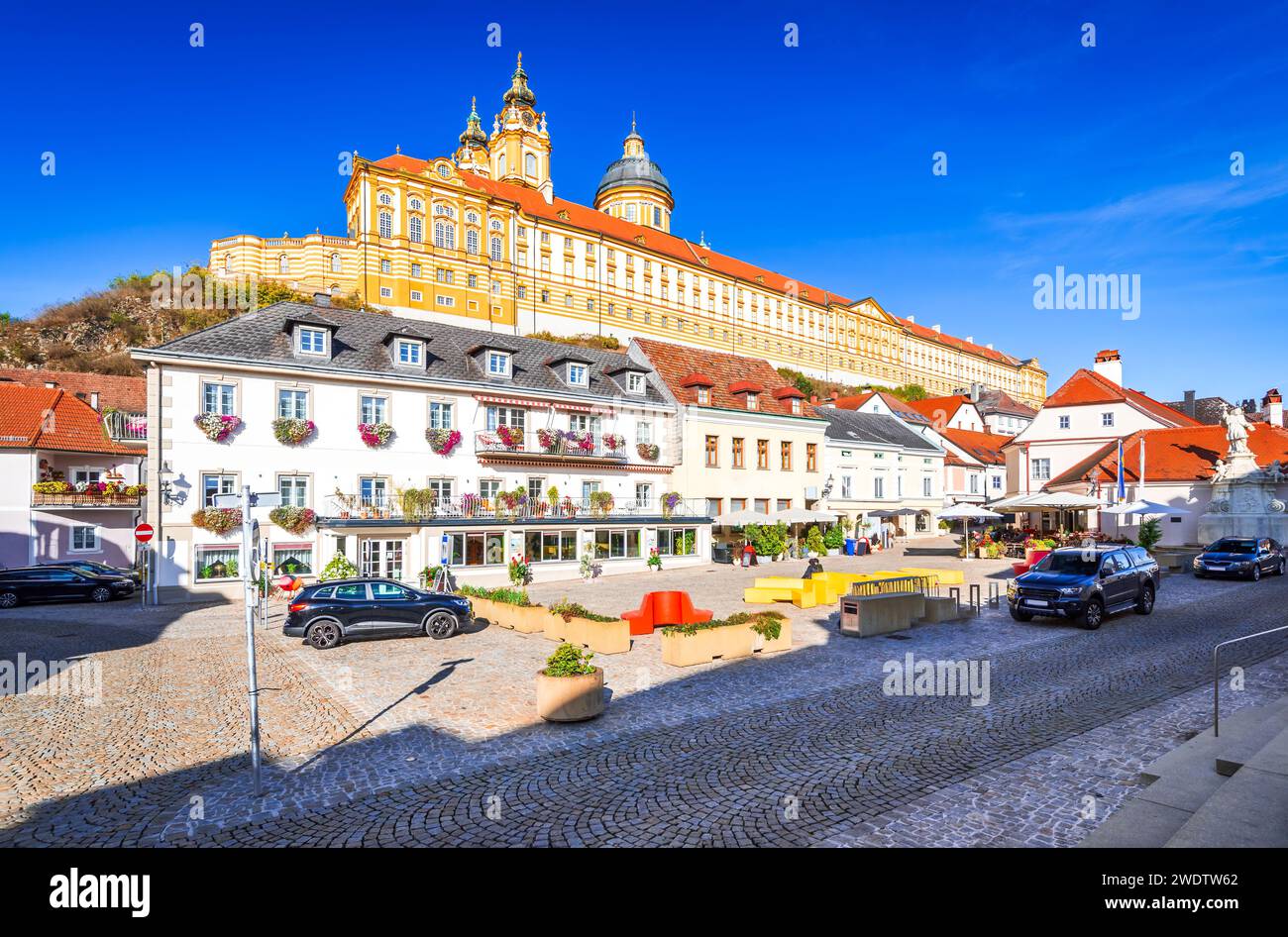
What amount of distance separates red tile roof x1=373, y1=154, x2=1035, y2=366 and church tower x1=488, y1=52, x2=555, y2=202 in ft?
45.3

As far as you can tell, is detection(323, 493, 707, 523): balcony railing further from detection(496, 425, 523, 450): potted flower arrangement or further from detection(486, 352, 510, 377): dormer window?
detection(486, 352, 510, 377): dormer window

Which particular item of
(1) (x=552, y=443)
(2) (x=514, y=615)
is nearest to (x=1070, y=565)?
(2) (x=514, y=615)

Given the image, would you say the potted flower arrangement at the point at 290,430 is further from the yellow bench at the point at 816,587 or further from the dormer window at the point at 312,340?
the yellow bench at the point at 816,587

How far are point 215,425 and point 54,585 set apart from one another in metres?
7.62

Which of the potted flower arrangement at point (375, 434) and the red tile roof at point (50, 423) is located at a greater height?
the red tile roof at point (50, 423)

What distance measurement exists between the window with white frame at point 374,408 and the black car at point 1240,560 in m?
32.5

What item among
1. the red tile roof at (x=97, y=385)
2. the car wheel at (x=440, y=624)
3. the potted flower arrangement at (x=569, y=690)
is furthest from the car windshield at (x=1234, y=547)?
the red tile roof at (x=97, y=385)

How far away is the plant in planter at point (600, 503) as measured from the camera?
32094 millimetres

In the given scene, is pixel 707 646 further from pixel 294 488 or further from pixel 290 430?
pixel 290 430

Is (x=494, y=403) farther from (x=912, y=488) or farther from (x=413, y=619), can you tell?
(x=912, y=488)

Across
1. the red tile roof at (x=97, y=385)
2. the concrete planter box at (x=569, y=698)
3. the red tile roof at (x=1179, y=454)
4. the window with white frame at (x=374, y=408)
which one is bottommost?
the concrete planter box at (x=569, y=698)

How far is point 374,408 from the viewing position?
28.3m

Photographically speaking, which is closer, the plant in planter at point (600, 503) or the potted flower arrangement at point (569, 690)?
the potted flower arrangement at point (569, 690)
